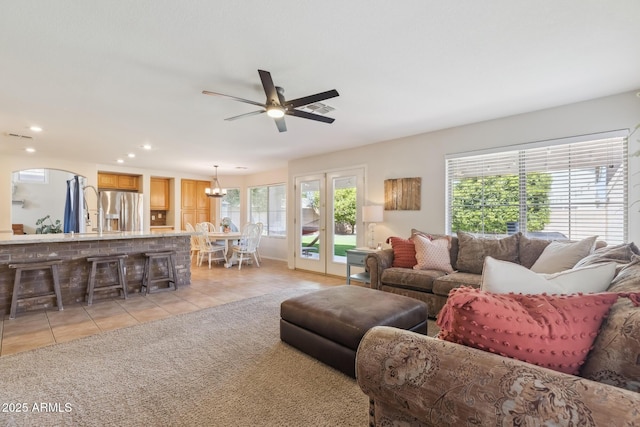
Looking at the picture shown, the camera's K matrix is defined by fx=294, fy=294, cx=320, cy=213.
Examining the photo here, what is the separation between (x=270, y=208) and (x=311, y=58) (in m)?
6.01

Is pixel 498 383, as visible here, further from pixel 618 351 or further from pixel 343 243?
pixel 343 243

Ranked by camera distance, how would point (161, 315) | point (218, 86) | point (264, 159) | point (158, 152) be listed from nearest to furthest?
point (218, 86)
point (161, 315)
point (158, 152)
point (264, 159)

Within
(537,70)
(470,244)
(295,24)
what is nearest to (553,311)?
(295,24)

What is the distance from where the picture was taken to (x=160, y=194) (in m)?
8.34

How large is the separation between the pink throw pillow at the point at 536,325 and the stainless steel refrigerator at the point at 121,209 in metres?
7.31

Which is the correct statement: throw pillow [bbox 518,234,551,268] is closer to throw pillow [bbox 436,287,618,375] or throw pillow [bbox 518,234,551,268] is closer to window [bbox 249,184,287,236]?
throw pillow [bbox 436,287,618,375]

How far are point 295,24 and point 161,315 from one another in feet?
10.9

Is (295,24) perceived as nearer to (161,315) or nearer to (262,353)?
(262,353)

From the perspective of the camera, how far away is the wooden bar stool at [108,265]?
380 cm

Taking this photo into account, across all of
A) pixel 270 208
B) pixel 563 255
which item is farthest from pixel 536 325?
pixel 270 208

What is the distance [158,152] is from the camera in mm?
5695

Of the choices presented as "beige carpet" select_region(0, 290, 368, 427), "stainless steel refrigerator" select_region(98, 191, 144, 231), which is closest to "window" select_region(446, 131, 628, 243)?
"beige carpet" select_region(0, 290, 368, 427)

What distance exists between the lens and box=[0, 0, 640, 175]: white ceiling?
5.87 feet

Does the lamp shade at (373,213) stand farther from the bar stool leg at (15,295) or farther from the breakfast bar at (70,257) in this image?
the bar stool leg at (15,295)
